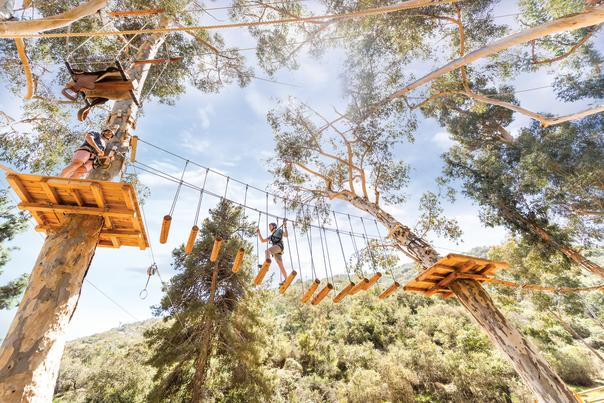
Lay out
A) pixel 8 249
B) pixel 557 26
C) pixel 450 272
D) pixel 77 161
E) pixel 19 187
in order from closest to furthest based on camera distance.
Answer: pixel 557 26, pixel 19 187, pixel 77 161, pixel 450 272, pixel 8 249

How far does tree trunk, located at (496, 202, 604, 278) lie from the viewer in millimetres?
10266

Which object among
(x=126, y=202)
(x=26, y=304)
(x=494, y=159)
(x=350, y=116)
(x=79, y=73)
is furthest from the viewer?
(x=494, y=159)

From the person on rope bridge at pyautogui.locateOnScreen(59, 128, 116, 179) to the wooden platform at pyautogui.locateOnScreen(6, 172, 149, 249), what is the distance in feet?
1.37

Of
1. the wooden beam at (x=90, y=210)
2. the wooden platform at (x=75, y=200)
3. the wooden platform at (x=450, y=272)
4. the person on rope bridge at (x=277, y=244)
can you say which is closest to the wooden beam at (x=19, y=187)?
the wooden platform at (x=75, y=200)

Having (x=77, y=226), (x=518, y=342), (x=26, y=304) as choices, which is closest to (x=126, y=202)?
(x=77, y=226)

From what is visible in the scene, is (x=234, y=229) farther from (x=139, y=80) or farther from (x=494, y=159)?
(x=494, y=159)

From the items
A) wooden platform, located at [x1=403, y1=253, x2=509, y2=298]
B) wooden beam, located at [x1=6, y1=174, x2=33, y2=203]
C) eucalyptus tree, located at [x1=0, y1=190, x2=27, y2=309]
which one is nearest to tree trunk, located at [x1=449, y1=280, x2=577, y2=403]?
wooden platform, located at [x1=403, y1=253, x2=509, y2=298]

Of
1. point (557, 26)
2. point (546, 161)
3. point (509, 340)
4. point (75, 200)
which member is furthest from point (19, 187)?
point (546, 161)

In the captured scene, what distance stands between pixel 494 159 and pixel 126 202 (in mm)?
13687

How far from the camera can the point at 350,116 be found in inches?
400

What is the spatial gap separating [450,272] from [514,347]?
1.46 meters

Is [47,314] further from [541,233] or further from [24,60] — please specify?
[541,233]

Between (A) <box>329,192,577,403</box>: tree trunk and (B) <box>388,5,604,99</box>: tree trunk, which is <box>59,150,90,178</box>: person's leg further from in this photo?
(A) <box>329,192,577,403</box>: tree trunk

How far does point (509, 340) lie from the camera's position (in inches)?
183
